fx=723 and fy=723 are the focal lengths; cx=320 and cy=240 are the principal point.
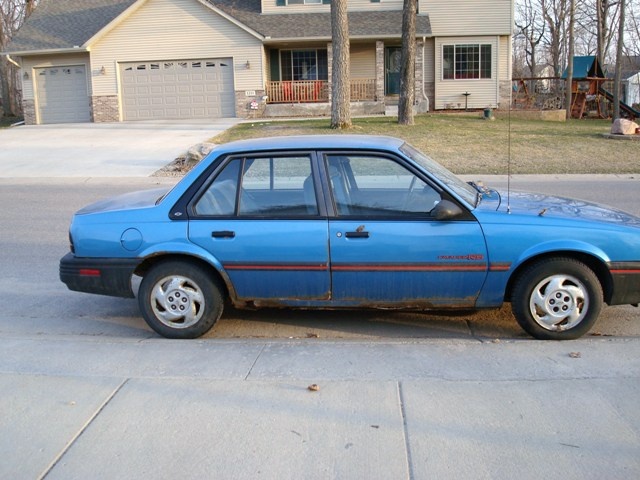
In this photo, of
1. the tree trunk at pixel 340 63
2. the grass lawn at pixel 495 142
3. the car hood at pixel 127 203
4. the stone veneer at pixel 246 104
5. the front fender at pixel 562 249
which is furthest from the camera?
the stone veneer at pixel 246 104

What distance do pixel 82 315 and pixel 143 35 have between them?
25.9 metres

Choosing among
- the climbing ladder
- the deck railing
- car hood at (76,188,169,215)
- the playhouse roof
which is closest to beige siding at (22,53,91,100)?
the deck railing

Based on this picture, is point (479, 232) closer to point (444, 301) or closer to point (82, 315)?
point (444, 301)

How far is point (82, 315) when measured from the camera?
6.51 meters

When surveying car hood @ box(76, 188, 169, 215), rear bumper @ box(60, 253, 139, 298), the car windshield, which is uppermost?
the car windshield

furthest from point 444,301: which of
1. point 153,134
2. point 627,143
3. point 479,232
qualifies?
point 153,134

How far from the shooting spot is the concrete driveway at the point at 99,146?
18281 millimetres

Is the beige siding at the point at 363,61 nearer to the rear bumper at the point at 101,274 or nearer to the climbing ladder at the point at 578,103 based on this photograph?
the climbing ladder at the point at 578,103

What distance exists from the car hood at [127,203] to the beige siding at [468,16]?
26.9m

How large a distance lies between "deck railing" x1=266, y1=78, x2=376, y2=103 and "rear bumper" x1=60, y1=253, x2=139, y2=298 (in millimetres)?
25707

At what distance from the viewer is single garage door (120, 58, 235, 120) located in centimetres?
3036

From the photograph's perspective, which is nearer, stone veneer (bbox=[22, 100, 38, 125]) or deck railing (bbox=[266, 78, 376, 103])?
deck railing (bbox=[266, 78, 376, 103])

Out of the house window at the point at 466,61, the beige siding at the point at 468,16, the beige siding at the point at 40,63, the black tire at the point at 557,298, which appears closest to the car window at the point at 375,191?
the black tire at the point at 557,298

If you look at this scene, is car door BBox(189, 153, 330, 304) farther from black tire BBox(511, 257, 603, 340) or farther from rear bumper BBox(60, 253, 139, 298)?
black tire BBox(511, 257, 603, 340)
